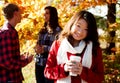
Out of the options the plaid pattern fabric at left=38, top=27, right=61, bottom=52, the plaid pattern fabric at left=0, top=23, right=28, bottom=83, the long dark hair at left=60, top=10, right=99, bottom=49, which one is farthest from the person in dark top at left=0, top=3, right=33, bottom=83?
the plaid pattern fabric at left=38, top=27, right=61, bottom=52

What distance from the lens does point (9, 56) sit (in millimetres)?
4152

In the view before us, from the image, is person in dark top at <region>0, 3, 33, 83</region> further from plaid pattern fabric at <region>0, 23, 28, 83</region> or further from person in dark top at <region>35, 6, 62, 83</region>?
person in dark top at <region>35, 6, 62, 83</region>

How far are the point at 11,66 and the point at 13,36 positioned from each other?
359 millimetres

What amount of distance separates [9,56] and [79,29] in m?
1.20

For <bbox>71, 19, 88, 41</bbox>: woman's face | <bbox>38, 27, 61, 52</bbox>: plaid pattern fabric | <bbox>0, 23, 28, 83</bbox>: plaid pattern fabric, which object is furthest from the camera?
<bbox>38, 27, 61, 52</bbox>: plaid pattern fabric

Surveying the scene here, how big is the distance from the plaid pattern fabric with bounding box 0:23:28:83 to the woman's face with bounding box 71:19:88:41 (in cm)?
113

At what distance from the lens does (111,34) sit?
8.57 meters

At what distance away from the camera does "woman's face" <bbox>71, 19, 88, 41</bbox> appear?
10.8 ft

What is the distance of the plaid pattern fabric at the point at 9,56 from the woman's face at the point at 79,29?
44.5 inches

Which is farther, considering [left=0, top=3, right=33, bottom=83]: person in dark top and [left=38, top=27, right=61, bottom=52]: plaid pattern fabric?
[left=38, top=27, right=61, bottom=52]: plaid pattern fabric

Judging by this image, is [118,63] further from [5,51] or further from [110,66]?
[5,51]

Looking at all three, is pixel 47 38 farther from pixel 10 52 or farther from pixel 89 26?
pixel 89 26

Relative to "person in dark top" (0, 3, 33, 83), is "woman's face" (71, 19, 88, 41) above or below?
above

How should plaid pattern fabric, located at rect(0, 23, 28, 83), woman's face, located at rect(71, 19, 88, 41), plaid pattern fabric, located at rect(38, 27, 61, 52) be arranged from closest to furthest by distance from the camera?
woman's face, located at rect(71, 19, 88, 41) < plaid pattern fabric, located at rect(0, 23, 28, 83) < plaid pattern fabric, located at rect(38, 27, 61, 52)
